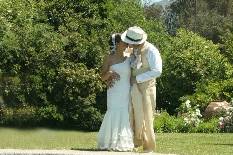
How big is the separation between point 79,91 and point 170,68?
20.3 feet

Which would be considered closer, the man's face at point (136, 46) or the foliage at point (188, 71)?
the man's face at point (136, 46)

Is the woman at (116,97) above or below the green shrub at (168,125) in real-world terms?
above

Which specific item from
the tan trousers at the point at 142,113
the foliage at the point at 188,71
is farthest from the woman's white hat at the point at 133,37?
the foliage at the point at 188,71

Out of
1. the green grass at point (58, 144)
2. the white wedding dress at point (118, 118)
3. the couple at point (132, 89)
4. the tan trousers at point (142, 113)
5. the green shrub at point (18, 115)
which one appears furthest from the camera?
the green shrub at point (18, 115)

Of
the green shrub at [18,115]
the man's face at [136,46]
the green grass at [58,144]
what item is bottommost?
the green shrub at [18,115]

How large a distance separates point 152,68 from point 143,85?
31cm

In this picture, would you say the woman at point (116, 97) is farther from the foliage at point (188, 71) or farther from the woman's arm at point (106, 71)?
the foliage at point (188, 71)

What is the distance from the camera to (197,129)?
22.8m

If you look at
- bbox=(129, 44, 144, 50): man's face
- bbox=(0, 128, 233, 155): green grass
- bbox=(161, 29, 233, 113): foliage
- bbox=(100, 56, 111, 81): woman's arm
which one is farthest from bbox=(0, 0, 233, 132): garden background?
bbox=(129, 44, 144, 50): man's face

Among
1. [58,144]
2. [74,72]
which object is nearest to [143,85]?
[58,144]

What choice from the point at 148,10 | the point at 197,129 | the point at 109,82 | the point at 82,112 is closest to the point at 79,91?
the point at 82,112

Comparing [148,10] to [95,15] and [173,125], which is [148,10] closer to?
[95,15]

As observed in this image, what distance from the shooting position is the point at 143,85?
10.1 metres

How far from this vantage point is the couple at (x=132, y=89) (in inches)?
394
